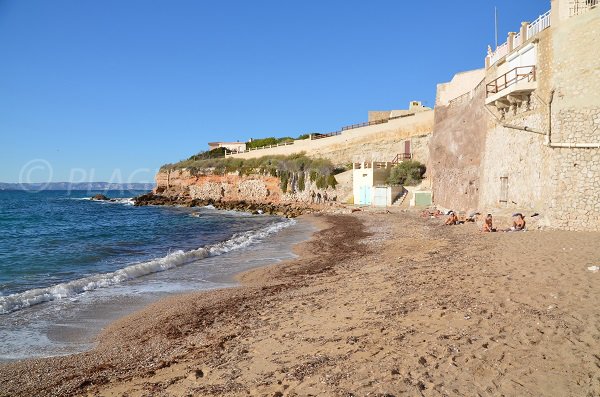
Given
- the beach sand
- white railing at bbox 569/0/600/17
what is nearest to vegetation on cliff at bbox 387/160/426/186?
white railing at bbox 569/0/600/17

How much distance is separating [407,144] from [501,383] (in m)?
38.8

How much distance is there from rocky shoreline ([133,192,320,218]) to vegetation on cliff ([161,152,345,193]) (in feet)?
9.57

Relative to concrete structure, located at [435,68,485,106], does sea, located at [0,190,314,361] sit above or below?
below

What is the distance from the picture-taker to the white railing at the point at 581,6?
1394 cm

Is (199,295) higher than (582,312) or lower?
lower

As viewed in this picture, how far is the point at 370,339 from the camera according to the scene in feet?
18.7

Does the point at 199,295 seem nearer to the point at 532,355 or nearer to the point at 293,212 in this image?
the point at 532,355

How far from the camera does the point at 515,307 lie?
638cm

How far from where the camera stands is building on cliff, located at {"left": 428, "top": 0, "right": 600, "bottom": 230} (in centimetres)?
1381

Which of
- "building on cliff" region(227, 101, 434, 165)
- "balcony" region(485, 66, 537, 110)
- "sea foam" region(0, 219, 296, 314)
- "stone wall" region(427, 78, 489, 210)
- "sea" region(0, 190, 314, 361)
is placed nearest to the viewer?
"sea" region(0, 190, 314, 361)

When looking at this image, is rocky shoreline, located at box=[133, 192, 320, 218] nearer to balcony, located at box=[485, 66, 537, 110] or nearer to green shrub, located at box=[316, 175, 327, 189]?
green shrub, located at box=[316, 175, 327, 189]

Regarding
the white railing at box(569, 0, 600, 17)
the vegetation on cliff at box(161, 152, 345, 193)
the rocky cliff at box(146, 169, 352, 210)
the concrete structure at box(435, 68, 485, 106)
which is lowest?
the rocky cliff at box(146, 169, 352, 210)

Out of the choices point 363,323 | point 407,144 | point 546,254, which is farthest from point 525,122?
point 407,144

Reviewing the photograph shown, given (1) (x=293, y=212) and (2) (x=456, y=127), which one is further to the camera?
(1) (x=293, y=212)
